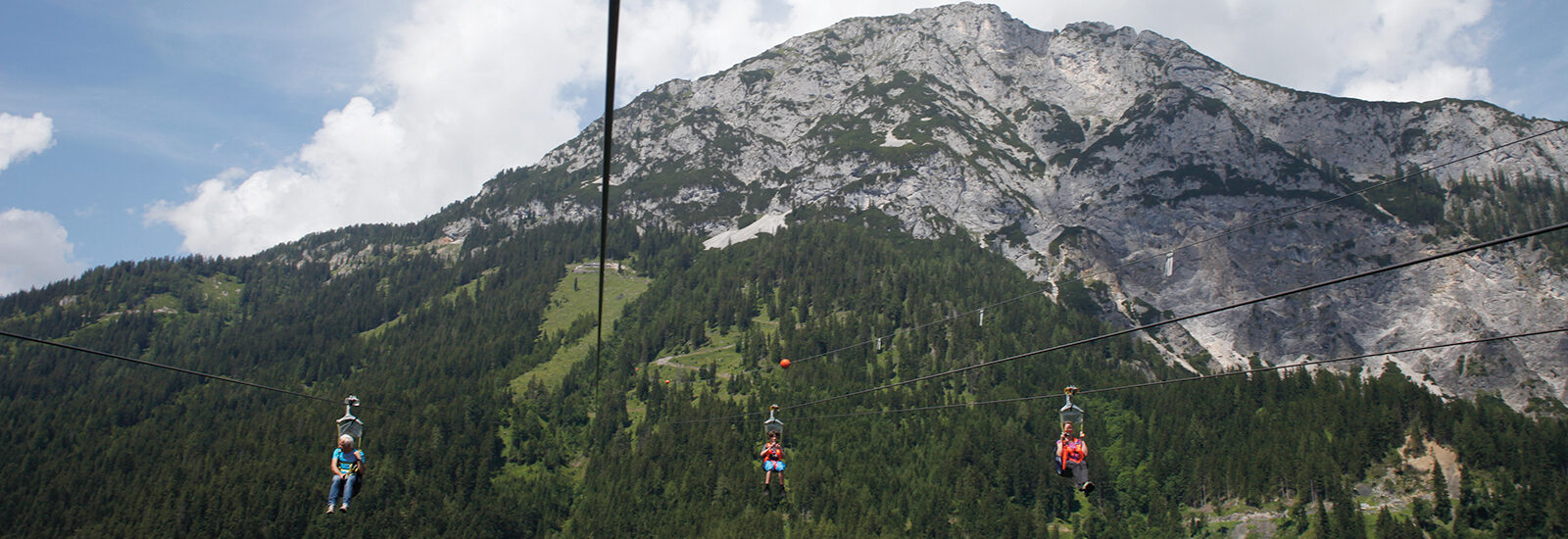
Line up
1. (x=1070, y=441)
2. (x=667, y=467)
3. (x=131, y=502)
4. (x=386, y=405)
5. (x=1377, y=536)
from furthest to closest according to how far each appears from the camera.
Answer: (x=386, y=405), (x=667, y=467), (x=131, y=502), (x=1377, y=536), (x=1070, y=441)

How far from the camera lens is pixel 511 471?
18925 cm

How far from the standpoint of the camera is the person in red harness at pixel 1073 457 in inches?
1270

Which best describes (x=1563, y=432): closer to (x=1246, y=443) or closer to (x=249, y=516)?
(x=1246, y=443)

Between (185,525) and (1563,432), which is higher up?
(1563,432)

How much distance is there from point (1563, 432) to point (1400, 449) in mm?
23194

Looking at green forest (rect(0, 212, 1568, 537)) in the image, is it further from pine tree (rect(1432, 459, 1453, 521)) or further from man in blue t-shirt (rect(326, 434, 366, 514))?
man in blue t-shirt (rect(326, 434, 366, 514))

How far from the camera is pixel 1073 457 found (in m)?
32.7

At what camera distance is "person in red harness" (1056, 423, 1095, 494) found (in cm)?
3225

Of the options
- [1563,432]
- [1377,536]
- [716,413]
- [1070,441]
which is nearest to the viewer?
[1070,441]

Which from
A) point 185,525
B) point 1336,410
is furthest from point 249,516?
point 1336,410

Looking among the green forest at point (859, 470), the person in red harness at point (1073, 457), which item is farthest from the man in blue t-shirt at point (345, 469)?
the green forest at point (859, 470)

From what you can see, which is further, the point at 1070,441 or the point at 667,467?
the point at 667,467

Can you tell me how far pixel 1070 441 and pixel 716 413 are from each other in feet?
501

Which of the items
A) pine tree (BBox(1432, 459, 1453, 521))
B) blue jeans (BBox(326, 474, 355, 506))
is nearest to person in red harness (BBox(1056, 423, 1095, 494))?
blue jeans (BBox(326, 474, 355, 506))
